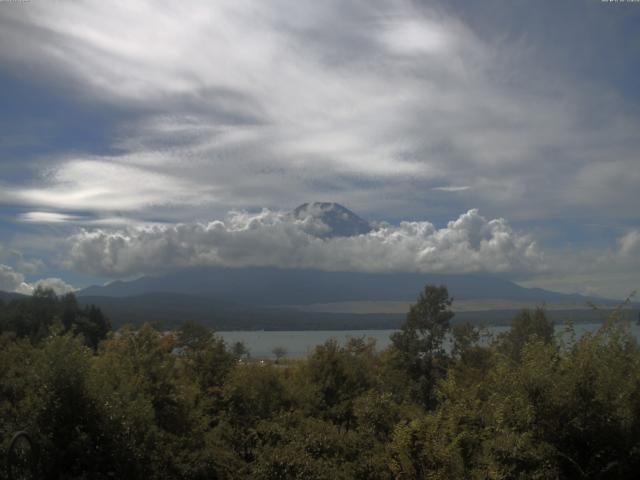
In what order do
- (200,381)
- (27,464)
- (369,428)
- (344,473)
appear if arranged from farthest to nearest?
1. (200,381)
2. (369,428)
3. (344,473)
4. (27,464)

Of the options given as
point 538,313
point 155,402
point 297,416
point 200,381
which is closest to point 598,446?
point 297,416

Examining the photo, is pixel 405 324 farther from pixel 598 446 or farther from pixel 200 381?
pixel 598 446

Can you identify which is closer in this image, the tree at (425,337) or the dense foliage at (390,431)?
the dense foliage at (390,431)

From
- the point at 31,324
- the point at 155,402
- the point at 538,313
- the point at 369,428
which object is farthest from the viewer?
the point at 31,324

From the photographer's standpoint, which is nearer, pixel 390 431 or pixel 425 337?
pixel 390 431

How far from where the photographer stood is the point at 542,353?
11.6 meters

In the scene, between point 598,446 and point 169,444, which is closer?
point 598,446

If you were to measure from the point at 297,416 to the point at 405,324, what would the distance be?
22615 mm

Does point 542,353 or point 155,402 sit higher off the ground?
point 542,353

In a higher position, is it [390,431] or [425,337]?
[425,337]

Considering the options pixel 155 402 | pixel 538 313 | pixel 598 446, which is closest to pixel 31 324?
pixel 538 313

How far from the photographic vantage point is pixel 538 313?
40.8 meters

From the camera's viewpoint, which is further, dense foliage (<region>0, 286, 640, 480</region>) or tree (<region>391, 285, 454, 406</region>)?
tree (<region>391, 285, 454, 406</region>)

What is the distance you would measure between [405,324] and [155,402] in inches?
944
